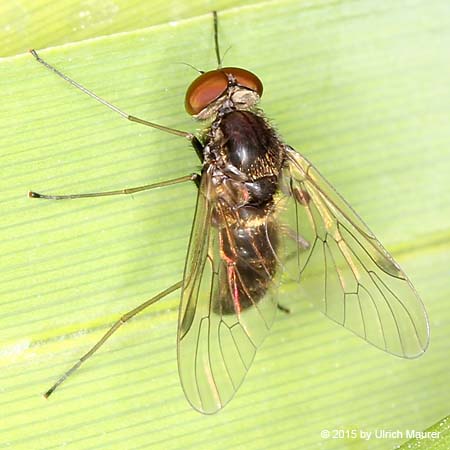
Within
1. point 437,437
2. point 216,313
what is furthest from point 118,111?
point 437,437

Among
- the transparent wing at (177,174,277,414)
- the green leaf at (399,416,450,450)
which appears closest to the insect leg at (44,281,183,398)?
the transparent wing at (177,174,277,414)

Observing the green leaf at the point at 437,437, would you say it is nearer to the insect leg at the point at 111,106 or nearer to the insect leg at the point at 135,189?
the insect leg at the point at 135,189

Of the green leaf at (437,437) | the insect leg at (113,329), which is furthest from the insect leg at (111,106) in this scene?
the green leaf at (437,437)

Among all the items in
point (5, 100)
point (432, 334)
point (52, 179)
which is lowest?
point (432, 334)

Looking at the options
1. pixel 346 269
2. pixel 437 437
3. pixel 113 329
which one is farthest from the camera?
pixel 346 269

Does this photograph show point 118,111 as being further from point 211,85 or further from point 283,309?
point 283,309

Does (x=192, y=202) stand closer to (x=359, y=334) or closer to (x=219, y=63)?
(x=219, y=63)

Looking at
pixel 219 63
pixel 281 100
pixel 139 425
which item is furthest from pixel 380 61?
pixel 139 425
